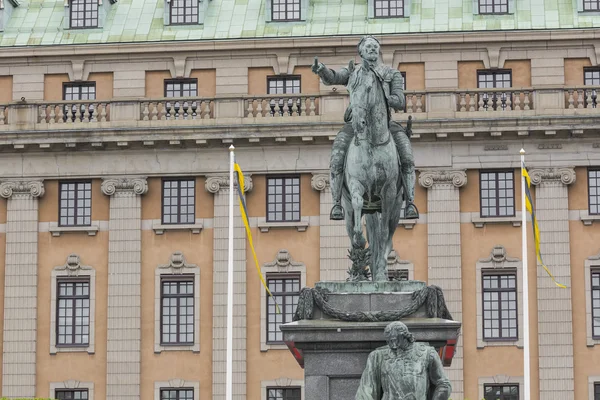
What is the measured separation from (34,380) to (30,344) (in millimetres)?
1359

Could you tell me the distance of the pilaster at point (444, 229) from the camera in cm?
6366

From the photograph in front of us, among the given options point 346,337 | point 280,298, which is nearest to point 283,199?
point 280,298

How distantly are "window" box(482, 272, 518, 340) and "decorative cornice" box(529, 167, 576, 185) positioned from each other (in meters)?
3.77

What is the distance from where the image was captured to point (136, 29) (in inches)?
2761

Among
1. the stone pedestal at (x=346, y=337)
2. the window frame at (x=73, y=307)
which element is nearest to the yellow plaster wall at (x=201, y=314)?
the window frame at (x=73, y=307)

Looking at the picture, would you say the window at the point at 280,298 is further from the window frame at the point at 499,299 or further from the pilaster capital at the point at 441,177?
the window frame at the point at 499,299

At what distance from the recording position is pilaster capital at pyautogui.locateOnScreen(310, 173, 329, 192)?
64.8 meters

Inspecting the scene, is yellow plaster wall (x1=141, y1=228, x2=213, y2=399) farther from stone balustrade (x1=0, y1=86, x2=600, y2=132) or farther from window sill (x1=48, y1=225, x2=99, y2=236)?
stone balustrade (x1=0, y1=86, x2=600, y2=132)

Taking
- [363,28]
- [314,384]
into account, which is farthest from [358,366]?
[363,28]

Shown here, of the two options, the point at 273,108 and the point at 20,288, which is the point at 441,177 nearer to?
the point at 273,108

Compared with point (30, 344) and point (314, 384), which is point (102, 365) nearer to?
point (30, 344)

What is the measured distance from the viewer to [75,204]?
6625cm

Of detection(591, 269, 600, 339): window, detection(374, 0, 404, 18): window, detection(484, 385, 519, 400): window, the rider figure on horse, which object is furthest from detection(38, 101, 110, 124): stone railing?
the rider figure on horse

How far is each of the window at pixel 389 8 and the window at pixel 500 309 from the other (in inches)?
476
